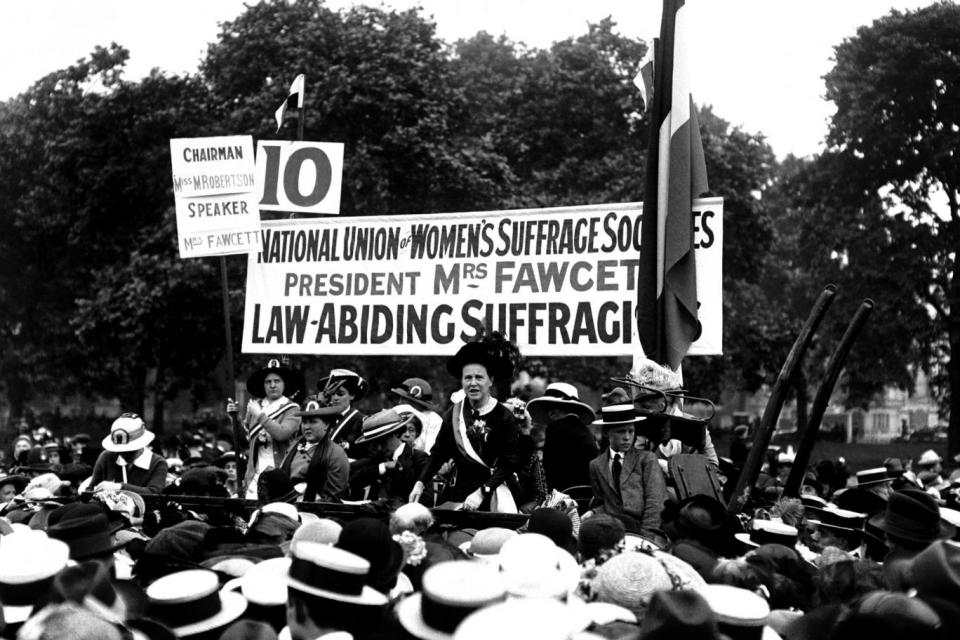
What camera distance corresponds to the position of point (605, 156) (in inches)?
1331

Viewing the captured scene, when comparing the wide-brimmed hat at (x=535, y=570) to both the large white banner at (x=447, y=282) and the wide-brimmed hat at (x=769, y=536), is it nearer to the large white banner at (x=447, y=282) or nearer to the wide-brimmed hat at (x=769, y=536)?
the wide-brimmed hat at (x=769, y=536)

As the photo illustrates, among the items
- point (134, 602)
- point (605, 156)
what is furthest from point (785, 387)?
point (605, 156)

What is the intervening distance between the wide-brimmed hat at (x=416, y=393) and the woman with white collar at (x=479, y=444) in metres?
2.55

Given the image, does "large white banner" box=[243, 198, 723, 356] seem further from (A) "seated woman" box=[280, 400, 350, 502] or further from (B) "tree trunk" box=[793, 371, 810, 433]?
(B) "tree trunk" box=[793, 371, 810, 433]

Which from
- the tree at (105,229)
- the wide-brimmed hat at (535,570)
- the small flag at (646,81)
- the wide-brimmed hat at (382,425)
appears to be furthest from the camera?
the tree at (105,229)

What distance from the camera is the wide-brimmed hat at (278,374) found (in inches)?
374

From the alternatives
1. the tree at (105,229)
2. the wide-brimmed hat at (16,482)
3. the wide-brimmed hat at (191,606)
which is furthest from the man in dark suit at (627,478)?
the tree at (105,229)

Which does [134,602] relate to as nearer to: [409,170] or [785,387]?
[785,387]

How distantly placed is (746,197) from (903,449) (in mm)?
13684

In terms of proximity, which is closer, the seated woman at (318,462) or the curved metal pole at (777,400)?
the curved metal pole at (777,400)

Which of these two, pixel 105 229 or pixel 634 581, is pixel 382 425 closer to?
pixel 634 581

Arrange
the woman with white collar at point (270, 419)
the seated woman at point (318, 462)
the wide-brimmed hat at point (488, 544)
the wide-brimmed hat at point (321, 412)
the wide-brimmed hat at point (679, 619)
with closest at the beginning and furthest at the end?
the wide-brimmed hat at point (679, 619), the wide-brimmed hat at point (488, 544), the seated woman at point (318, 462), the wide-brimmed hat at point (321, 412), the woman with white collar at point (270, 419)

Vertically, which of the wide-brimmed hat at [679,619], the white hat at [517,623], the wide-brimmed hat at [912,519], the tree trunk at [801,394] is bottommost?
the tree trunk at [801,394]

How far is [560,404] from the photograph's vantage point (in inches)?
320
